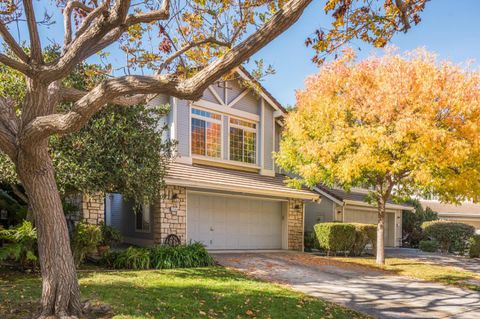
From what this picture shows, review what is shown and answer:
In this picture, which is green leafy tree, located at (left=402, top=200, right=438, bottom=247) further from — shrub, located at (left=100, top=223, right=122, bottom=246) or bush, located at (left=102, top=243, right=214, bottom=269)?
shrub, located at (left=100, top=223, right=122, bottom=246)

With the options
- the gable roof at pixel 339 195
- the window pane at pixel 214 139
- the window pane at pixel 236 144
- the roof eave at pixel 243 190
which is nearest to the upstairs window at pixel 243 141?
the window pane at pixel 236 144

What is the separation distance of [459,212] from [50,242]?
33578 mm

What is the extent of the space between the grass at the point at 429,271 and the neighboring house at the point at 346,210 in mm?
3651

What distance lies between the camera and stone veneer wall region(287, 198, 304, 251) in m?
19.8

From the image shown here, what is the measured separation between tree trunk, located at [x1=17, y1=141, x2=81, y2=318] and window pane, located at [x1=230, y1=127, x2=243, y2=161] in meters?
12.7

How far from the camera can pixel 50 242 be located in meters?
6.33

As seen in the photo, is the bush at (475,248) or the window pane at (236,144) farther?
the bush at (475,248)

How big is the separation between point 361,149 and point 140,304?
955 centimetres

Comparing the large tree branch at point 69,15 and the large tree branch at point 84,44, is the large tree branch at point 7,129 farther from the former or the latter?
the large tree branch at point 69,15

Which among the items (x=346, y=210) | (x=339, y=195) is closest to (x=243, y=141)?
(x=339, y=195)

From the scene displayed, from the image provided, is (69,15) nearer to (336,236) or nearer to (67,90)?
(67,90)

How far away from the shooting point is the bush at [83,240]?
11.4 metres

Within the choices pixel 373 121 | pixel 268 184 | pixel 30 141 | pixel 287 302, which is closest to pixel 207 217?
pixel 268 184

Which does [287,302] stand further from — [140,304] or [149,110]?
[149,110]
